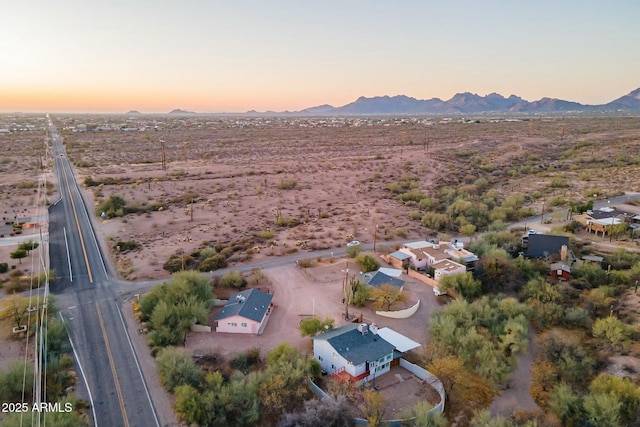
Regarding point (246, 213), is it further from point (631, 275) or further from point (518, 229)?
point (631, 275)

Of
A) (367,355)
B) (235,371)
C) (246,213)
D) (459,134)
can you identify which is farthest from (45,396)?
(459,134)

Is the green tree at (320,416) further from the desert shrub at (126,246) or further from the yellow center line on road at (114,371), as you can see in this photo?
the desert shrub at (126,246)

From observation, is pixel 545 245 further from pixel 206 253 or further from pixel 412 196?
pixel 206 253

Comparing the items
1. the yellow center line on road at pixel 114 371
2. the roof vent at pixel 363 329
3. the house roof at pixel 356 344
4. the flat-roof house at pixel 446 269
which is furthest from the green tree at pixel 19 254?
the flat-roof house at pixel 446 269

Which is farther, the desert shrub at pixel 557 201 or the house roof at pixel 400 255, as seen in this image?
the desert shrub at pixel 557 201

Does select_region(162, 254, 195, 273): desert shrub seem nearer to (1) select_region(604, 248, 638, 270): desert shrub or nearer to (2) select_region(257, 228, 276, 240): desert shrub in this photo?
(2) select_region(257, 228, 276, 240): desert shrub

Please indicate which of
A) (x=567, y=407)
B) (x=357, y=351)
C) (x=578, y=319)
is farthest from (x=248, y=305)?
(x=578, y=319)

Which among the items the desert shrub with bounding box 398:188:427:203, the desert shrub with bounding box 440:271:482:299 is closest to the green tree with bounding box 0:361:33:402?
the desert shrub with bounding box 440:271:482:299
